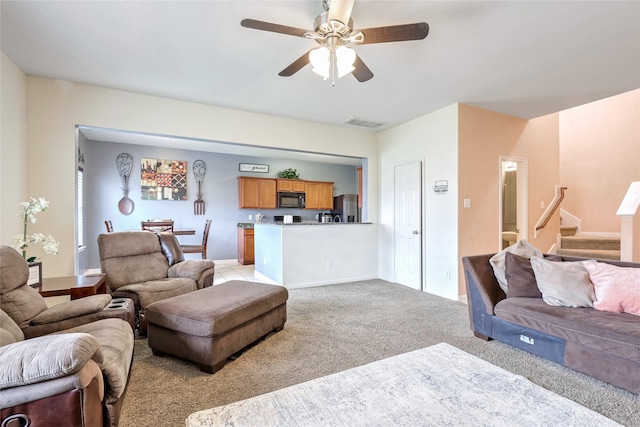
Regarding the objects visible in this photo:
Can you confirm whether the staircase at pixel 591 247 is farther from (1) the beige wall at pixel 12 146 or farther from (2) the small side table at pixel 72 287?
(1) the beige wall at pixel 12 146

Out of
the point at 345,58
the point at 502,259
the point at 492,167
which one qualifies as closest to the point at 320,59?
the point at 345,58

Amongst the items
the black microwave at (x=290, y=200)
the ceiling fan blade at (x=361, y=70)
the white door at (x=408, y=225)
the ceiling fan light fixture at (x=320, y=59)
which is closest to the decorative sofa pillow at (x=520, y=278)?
the white door at (x=408, y=225)

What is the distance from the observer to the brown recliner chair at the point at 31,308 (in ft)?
5.88

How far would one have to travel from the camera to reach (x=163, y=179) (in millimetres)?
6582

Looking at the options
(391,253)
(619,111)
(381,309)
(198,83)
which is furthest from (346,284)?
(619,111)

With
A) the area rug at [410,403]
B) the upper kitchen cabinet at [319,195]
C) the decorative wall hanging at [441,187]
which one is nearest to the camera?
the area rug at [410,403]

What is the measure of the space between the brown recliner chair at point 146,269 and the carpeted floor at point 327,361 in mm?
453

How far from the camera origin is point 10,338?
153 cm

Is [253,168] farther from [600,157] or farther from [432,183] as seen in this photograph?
[600,157]

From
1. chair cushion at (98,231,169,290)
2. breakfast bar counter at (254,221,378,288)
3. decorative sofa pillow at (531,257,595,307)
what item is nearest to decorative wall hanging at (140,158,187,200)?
breakfast bar counter at (254,221,378,288)

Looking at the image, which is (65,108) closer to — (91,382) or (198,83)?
(198,83)

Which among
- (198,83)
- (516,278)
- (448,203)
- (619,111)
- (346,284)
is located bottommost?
(346,284)

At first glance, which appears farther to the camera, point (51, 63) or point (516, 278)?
point (51, 63)

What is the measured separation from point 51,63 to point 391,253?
16.3 feet
